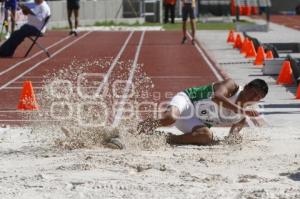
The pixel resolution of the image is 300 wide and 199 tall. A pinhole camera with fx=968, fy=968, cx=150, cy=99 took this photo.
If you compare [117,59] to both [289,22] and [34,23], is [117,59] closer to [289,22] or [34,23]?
[34,23]

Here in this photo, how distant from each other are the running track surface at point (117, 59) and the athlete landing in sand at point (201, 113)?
2.07 metres

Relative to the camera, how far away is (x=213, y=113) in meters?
10.3

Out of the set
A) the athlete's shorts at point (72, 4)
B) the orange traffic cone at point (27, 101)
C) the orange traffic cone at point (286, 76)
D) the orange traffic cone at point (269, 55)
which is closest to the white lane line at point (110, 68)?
the orange traffic cone at point (27, 101)

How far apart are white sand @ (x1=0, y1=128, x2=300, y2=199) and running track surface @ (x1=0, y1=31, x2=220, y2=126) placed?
258cm

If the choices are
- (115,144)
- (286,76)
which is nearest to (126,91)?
(286,76)

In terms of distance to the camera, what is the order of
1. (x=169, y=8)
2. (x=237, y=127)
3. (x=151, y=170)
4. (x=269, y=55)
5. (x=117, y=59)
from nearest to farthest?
(x=151, y=170) < (x=237, y=127) < (x=269, y=55) < (x=117, y=59) < (x=169, y=8)

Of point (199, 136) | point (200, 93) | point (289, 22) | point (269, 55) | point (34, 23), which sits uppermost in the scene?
point (200, 93)

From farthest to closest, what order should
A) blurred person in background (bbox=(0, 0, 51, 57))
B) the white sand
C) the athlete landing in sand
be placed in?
blurred person in background (bbox=(0, 0, 51, 57)) < the athlete landing in sand < the white sand

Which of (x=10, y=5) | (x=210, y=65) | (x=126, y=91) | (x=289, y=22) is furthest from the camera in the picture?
(x=289, y=22)

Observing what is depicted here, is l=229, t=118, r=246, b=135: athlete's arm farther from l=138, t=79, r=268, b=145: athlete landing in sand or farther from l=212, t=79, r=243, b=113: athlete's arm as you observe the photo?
l=212, t=79, r=243, b=113: athlete's arm

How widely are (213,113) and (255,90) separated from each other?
0.71 meters

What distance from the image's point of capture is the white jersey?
404 inches

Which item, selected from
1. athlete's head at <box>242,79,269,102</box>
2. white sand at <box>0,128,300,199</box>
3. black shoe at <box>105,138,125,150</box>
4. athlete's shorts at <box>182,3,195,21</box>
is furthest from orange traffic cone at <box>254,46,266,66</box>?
black shoe at <box>105,138,125,150</box>

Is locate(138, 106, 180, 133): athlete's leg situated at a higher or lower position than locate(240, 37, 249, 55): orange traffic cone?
higher
